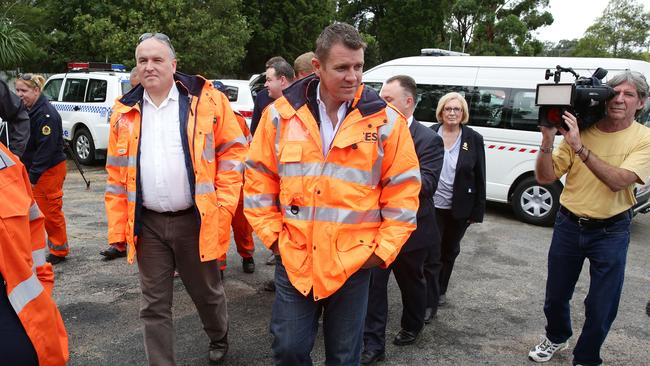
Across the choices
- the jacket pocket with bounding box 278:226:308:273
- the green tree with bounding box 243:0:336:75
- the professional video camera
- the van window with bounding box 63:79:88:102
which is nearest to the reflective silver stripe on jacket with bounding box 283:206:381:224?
the jacket pocket with bounding box 278:226:308:273

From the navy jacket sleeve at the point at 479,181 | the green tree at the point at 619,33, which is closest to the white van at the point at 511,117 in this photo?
the navy jacket sleeve at the point at 479,181

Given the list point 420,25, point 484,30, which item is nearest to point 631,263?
point 484,30

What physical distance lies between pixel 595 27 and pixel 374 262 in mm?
50165

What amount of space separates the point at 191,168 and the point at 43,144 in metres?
2.85

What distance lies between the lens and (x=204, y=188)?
319cm

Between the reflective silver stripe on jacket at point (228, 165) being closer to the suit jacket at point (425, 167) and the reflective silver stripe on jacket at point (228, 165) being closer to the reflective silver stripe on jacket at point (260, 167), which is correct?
the reflective silver stripe on jacket at point (260, 167)

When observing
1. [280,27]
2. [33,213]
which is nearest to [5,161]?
[33,213]

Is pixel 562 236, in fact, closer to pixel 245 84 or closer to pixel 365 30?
pixel 245 84

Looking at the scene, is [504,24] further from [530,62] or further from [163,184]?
[163,184]

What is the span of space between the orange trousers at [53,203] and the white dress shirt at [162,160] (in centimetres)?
273

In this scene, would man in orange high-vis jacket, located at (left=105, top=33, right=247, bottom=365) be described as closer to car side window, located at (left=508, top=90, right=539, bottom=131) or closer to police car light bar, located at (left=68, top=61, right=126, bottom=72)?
car side window, located at (left=508, top=90, right=539, bottom=131)

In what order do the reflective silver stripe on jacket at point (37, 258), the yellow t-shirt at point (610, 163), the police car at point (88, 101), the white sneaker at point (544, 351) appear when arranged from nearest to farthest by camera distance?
the reflective silver stripe on jacket at point (37, 258), the yellow t-shirt at point (610, 163), the white sneaker at point (544, 351), the police car at point (88, 101)

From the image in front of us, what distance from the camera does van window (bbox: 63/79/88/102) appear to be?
11.4m

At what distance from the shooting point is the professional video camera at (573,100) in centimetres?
317
